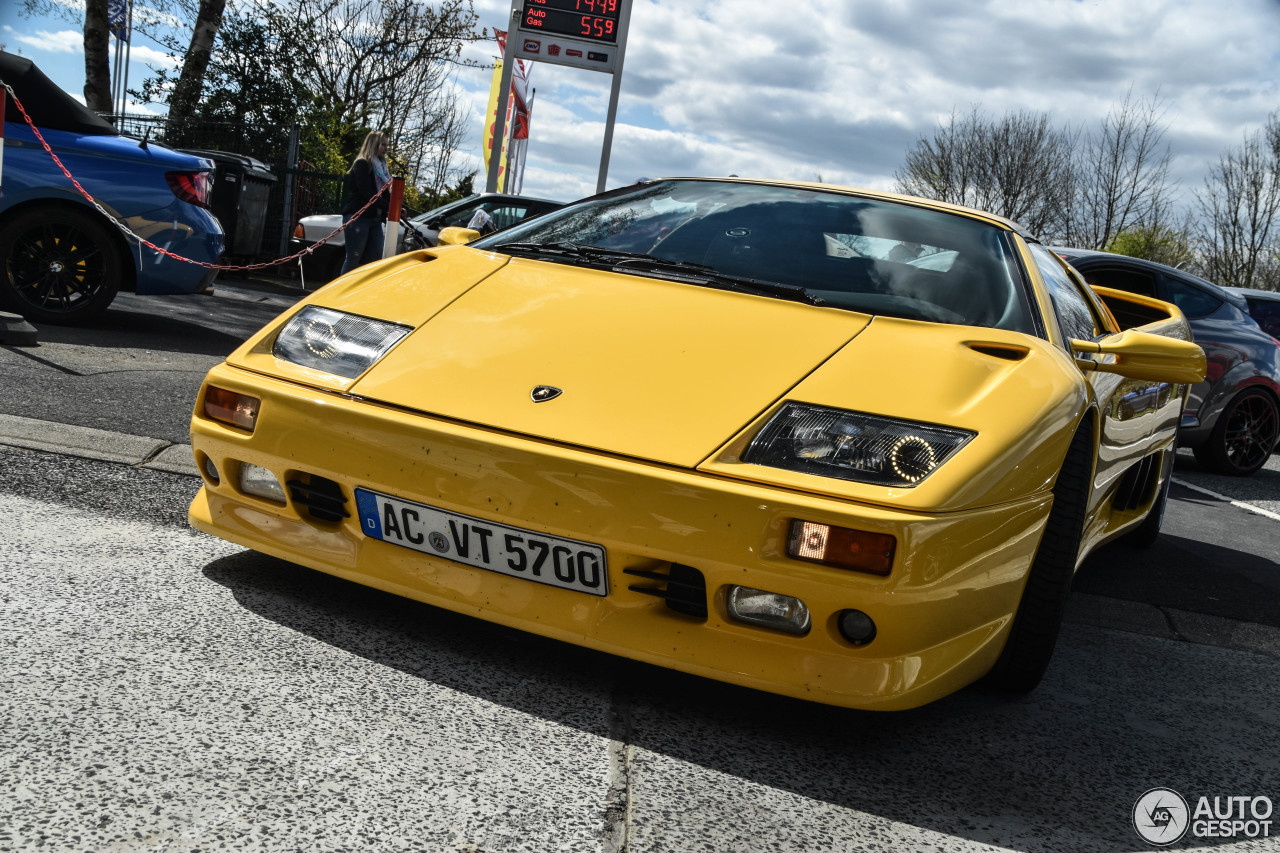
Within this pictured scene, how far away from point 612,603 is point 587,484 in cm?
24

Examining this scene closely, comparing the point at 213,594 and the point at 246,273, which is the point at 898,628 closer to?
the point at 213,594

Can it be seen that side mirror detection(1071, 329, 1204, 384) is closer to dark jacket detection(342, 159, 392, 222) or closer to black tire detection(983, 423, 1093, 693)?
black tire detection(983, 423, 1093, 693)

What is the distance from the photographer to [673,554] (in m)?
2.12

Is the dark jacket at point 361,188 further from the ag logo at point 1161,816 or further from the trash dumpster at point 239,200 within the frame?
the ag logo at point 1161,816

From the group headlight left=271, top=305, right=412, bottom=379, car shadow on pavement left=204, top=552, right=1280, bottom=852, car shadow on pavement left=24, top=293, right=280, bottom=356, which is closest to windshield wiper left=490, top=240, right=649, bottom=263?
headlight left=271, top=305, right=412, bottom=379

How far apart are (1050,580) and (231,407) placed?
186 centimetres

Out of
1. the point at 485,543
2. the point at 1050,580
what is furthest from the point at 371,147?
the point at 1050,580

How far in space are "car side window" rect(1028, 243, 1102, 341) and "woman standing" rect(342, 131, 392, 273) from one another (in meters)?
6.55

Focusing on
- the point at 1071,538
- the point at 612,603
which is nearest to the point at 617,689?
the point at 612,603

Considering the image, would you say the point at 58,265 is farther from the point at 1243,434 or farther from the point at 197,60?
the point at 197,60

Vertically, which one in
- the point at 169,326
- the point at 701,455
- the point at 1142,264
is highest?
the point at 1142,264

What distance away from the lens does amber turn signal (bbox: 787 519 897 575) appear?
2047mm

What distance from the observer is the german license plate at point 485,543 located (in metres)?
2.20

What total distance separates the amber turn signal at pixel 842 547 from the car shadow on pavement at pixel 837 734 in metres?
0.42
